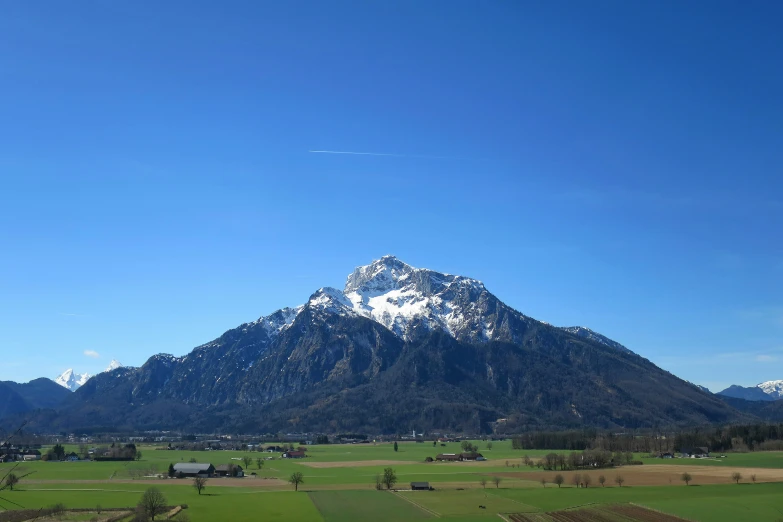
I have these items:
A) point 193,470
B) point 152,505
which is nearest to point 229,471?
point 193,470

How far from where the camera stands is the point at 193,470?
16188 centimetres

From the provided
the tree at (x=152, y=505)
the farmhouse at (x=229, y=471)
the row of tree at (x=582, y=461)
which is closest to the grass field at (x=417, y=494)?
the tree at (x=152, y=505)

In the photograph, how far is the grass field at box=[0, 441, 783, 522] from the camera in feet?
305

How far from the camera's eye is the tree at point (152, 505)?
8838cm

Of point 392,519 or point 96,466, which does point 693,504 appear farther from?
point 96,466

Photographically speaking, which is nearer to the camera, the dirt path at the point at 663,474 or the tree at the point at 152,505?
the tree at the point at 152,505

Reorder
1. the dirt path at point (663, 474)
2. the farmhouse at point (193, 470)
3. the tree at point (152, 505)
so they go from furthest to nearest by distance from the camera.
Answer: the farmhouse at point (193, 470)
the dirt path at point (663, 474)
the tree at point (152, 505)

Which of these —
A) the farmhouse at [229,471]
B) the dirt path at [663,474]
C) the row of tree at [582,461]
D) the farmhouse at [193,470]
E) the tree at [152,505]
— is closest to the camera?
the tree at [152,505]

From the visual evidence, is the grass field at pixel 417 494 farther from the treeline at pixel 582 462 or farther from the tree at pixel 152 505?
the treeline at pixel 582 462

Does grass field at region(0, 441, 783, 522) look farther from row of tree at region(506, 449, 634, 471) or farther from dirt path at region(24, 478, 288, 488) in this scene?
row of tree at region(506, 449, 634, 471)

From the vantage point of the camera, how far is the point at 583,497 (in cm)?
10969

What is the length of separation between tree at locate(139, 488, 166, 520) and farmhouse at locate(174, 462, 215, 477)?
6613cm

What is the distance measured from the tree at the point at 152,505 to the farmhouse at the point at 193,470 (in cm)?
6613

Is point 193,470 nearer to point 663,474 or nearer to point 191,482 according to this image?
point 191,482
